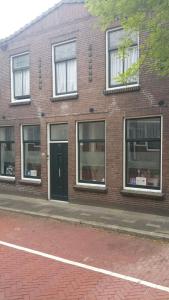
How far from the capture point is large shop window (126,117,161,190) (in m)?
10.4

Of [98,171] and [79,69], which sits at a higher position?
[79,69]

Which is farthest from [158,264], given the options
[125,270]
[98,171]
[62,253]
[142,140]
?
[98,171]

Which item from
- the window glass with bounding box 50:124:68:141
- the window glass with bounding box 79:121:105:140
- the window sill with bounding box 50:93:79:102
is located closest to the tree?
the window glass with bounding box 79:121:105:140

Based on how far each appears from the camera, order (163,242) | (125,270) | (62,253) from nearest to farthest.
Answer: (125,270), (62,253), (163,242)

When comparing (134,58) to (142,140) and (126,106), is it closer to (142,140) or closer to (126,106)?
(126,106)

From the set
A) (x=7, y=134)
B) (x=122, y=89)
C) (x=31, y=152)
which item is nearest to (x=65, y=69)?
(x=122, y=89)

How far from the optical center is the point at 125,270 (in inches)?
247

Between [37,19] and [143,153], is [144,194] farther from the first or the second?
[37,19]

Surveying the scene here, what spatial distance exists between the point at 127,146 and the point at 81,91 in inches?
106

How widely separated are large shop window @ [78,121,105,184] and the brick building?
0.04 meters

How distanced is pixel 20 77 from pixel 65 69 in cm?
250

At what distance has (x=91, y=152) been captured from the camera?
39.2 ft

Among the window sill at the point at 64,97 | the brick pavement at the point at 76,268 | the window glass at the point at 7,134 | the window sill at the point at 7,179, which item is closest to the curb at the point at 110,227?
the brick pavement at the point at 76,268

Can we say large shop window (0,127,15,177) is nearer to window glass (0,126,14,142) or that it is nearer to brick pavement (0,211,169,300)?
window glass (0,126,14,142)
